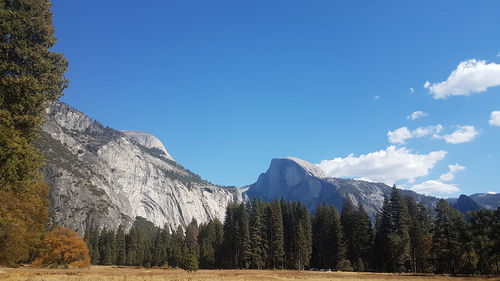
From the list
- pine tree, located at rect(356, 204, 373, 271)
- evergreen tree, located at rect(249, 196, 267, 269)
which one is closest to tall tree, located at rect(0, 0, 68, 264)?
evergreen tree, located at rect(249, 196, 267, 269)

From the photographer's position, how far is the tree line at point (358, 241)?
48.0 m

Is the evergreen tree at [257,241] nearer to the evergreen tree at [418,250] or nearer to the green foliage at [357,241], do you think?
the green foliage at [357,241]

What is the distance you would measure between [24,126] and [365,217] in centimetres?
6954

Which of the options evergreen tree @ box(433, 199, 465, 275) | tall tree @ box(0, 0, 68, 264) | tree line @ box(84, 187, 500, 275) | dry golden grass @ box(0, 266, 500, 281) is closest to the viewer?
tall tree @ box(0, 0, 68, 264)

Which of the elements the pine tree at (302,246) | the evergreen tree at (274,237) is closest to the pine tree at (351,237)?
the pine tree at (302,246)

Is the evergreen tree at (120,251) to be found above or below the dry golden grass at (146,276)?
below

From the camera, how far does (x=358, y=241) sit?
230 feet

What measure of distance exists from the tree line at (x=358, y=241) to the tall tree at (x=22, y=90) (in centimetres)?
2530

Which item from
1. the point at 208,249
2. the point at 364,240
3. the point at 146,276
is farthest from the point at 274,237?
the point at 146,276

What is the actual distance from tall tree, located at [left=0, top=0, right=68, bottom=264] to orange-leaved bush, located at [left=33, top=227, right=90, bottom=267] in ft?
109

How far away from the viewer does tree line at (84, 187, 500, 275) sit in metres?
48.0

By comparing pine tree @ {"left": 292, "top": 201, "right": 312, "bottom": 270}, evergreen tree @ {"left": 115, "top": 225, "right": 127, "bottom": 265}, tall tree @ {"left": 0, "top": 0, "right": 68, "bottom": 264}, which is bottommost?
evergreen tree @ {"left": 115, "top": 225, "right": 127, "bottom": 265}

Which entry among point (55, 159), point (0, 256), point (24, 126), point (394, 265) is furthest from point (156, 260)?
point (55, 159)

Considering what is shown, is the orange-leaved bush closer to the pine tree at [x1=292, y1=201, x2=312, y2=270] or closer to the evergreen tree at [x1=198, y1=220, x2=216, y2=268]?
the evergreen tree at [x1=198, y1=220, x2=216, y2=268]
